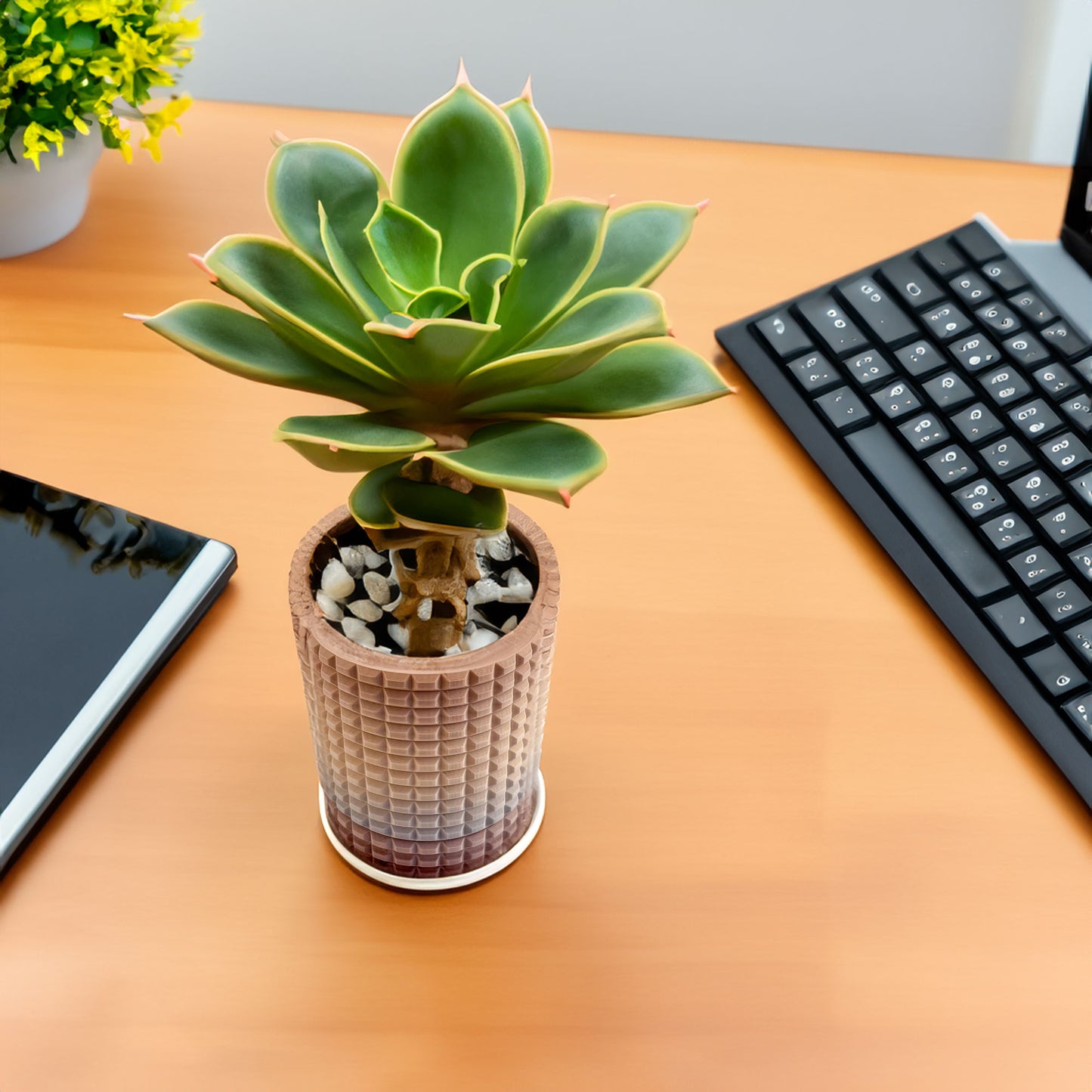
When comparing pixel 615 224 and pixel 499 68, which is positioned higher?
pixel 615 224

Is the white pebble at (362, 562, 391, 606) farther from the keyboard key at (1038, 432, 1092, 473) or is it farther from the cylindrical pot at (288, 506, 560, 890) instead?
the keyboard key at (1038, 432, 1092, 473)

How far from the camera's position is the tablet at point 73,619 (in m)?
0.44

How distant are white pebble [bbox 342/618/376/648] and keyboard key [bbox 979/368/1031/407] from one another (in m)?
0.32

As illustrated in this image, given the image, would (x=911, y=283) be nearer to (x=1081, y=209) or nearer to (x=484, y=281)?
(x=1081, y=209)

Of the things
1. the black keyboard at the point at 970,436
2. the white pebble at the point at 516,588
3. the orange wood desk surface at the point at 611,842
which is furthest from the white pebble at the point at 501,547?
the black keyboard at the point at 970,436

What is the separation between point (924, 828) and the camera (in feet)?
1.48

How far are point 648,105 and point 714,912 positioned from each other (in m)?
0.70

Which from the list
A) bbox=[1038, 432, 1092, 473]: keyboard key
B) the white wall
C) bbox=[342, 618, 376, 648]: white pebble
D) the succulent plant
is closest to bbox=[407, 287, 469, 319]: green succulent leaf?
the succulent plant

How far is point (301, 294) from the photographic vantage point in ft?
1.12

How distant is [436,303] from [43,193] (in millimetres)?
392

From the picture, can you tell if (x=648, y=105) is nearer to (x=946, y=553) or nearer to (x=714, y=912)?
(x=946, y=553)

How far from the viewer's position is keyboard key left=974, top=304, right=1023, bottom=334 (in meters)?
0.58

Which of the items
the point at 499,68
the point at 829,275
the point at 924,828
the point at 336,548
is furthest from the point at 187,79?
the point at 924,828

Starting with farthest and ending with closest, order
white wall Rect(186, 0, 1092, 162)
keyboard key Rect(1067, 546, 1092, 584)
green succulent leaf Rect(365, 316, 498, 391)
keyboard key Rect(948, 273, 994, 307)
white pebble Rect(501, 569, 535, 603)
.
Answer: white wall Rect(186, 0, 1092, 162) → keyboard key Rect(948, 273, 994, 307) → keyboard key Rect(1067, 546, 1092, 584) → white pebble Rect(501, 569, 535, 603) → green succulent leaf Rect(365, 316, 498, 391)
